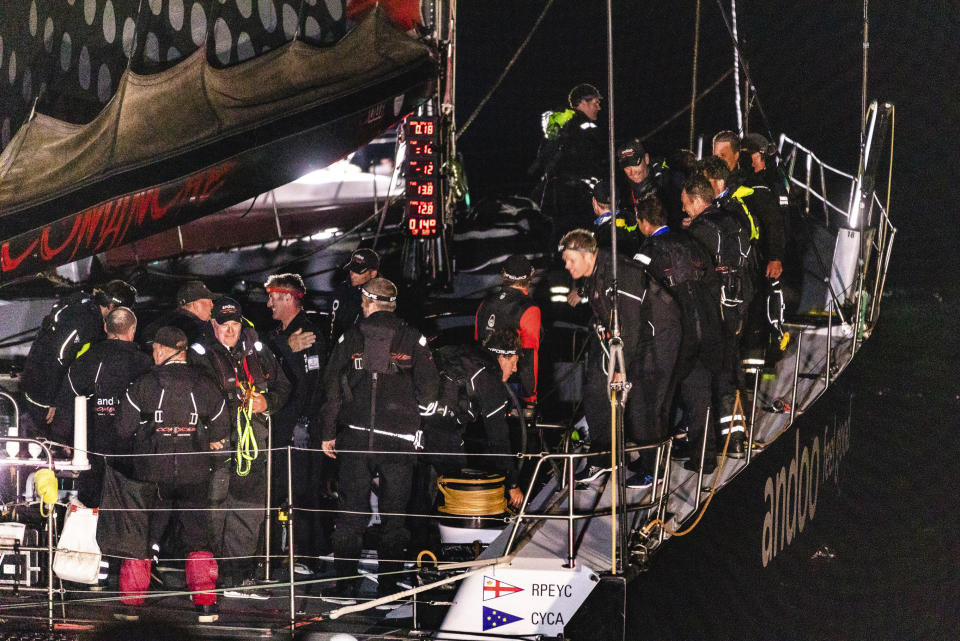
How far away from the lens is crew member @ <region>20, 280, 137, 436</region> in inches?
241

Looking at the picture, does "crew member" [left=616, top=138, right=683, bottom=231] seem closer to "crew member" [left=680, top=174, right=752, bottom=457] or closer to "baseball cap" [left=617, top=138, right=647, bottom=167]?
"baseball cap" [left=617, top=138, right=647, bottom=167]

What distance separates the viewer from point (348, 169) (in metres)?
9.94

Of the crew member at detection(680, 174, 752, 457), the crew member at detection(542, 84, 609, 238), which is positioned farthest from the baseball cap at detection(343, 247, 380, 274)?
the crew member at detection(542, 84, 609, 238)

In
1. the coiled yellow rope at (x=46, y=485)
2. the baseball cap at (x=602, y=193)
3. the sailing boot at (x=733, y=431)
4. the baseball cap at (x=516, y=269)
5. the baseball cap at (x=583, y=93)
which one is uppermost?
the baseball cap at (x=583, y=93)

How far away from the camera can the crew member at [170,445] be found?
5.21 meters

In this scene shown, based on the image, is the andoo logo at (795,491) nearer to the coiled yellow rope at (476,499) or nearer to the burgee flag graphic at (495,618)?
the coiled yellow rope at (476,499)

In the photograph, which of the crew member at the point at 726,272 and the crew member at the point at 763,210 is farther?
the crew member at the point at 763,210

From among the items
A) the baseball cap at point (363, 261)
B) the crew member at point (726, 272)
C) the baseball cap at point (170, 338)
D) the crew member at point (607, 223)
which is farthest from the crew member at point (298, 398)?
the crew member at point (726, 272)

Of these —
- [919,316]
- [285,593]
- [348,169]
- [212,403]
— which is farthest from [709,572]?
[919,316]

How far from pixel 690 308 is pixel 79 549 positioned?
10.8 ft

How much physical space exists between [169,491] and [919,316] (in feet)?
72.9

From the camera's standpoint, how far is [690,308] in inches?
222

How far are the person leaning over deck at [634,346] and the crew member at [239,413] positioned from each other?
5.57 ft

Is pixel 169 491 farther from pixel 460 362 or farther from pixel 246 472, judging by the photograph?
pixel 460 362
